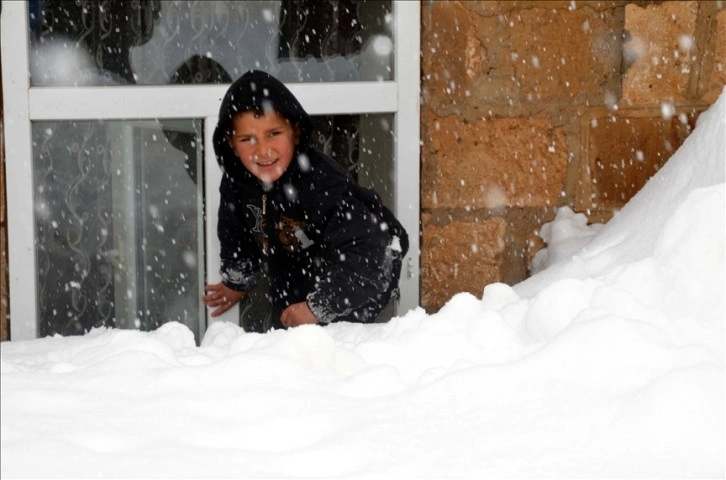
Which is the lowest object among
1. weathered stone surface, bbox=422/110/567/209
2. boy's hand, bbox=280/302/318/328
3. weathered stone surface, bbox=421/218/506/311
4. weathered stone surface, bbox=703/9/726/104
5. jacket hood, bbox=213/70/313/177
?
boy's hand, bbox=280/302/318/328

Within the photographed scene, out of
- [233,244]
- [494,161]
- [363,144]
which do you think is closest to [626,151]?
[494,161]

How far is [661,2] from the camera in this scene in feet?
8.07

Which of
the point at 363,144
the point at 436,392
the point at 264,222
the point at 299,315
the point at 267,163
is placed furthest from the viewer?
the point at 363,144

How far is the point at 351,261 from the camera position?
2400 mm

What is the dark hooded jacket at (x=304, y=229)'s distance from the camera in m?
2.40

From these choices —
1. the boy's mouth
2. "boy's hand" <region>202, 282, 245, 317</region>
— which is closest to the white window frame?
the boy's mouth

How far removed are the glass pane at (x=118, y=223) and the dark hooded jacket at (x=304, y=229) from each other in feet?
0.64

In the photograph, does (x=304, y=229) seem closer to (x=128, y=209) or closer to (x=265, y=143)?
(x=265, y=143)

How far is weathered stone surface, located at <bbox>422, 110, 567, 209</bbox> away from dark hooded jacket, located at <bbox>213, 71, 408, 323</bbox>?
0.83 ft

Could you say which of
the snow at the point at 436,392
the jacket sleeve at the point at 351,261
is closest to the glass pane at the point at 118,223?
the jacket sleeve at the point at 351,261

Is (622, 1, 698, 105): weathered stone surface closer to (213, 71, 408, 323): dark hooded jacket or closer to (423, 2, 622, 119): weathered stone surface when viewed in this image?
(423, 2, 622, 119): weathered stone surface

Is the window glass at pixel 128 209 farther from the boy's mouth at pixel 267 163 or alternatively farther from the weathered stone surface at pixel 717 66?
the weathered stone surface at pixel 717 66

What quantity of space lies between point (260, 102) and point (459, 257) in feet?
2.68

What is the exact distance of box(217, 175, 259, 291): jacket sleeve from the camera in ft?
8.71
